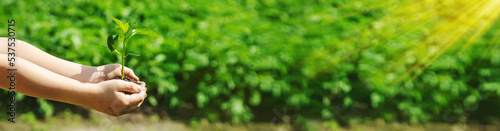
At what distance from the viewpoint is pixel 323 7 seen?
4.01m

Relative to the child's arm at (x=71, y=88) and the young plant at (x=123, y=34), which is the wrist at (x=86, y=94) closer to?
the child's arm at (x=71, y=88)

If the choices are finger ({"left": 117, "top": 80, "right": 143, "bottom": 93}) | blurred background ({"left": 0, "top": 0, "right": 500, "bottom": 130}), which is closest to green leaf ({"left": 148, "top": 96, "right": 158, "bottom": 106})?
blurred background ({"left": 0, "top": 0, "right": 500, "bottom": 130})

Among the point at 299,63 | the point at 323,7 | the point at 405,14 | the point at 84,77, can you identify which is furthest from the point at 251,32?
the point at 84,77

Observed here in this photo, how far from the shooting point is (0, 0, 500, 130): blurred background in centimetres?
298

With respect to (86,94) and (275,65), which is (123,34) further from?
(275,65)

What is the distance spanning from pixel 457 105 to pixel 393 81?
26.3 inches

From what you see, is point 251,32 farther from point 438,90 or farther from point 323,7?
point 438,90

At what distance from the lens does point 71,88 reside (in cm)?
116

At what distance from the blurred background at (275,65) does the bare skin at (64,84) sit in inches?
61.2

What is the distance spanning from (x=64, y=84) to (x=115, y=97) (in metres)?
0.15

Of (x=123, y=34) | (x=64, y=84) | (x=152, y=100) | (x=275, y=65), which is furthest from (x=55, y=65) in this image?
(x=275, y=65)

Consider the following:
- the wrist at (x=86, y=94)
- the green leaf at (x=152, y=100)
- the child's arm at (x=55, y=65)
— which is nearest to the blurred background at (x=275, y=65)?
the green leaf at (x=152, y=100)

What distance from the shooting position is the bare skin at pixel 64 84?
114cm

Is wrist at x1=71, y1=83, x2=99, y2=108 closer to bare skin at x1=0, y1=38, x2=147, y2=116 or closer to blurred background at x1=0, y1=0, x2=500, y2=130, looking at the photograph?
bare skin at x1=0, y1=38, x2=147, y2=116
